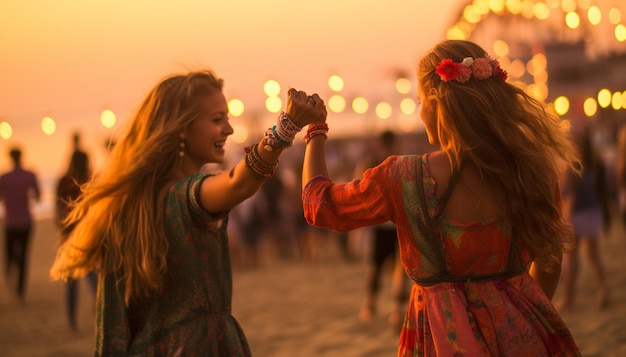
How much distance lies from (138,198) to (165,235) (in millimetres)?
199

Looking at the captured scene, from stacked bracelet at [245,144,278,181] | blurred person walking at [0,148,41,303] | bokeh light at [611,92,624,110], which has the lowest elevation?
blurred person walking at [0,148,41,303]

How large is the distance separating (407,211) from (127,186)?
1.06m

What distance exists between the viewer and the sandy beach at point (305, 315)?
6523mm

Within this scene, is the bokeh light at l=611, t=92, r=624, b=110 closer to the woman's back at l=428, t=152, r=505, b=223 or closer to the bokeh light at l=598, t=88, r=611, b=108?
the bokeh light at l=598, t=88, r=611, b=108

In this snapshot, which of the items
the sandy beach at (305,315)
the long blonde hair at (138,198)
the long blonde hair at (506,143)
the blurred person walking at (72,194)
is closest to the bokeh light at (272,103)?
the sandy beach at (305,315)

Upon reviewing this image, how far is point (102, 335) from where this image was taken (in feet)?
8.85

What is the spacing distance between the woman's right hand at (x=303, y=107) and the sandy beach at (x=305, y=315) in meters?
4.01

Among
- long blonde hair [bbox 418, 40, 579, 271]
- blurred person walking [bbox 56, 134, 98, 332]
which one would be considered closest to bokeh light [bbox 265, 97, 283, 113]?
blurred person walking [bbox 56, 134, 98, 332]

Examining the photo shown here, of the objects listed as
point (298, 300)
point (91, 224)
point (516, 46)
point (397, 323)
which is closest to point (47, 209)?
point (516, 46)

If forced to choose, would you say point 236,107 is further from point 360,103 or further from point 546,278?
point 546,278

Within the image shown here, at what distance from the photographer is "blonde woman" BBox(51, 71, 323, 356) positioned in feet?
8.73

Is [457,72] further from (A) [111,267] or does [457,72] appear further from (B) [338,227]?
(A) [111,267]

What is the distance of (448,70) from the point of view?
2.38 metres

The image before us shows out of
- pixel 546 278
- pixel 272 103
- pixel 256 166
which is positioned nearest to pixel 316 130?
pixel 256 166
